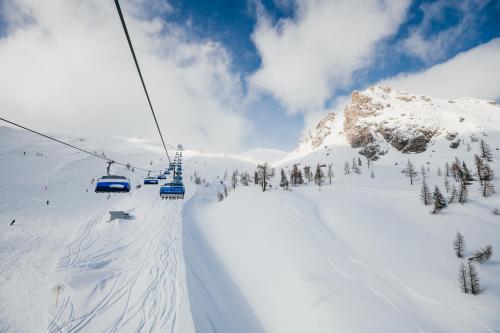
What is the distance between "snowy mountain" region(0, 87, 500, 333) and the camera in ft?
48.5

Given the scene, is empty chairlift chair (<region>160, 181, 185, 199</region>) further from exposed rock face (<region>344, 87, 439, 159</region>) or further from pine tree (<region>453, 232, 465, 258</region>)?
exposed rock face (<region>344, 87, 439, 159</region>)

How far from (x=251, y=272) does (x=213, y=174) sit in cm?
10723

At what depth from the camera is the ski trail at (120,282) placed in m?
12.9

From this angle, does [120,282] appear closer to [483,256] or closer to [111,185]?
[111,185]

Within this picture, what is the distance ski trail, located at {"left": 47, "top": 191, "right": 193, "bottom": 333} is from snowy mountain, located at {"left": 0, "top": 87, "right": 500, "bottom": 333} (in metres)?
0.10

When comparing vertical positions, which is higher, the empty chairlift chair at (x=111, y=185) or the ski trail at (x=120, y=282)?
the empty chairlift chair at (x=111, y=185)

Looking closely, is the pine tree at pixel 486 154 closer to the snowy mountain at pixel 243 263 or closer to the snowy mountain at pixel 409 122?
the snowy mountain at pixel 409 122

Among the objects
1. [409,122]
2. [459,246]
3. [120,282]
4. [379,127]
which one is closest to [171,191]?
[120,282]

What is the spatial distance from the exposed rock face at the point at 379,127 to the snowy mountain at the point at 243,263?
83.4m

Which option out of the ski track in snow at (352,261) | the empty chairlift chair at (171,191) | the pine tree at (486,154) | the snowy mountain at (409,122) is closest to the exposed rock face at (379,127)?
the snowy mountain at (409,122)

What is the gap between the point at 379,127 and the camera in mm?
143375

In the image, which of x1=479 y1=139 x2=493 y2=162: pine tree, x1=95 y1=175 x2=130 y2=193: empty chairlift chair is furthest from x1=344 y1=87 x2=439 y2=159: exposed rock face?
x1=95 y1=175 x2=130 y2=193: empty chairlift chair

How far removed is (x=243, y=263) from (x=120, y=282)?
12981 millimetres

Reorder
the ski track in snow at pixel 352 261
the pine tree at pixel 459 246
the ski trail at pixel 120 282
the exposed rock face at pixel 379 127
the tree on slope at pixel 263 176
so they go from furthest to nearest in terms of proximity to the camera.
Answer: the exposed rock face at pixel 379 127
the tree on slope at pixel 263 176
the pine tree at pixel 459 246
the ski track in snow at pixel 352 261
the ski trail at pixel 120 282
